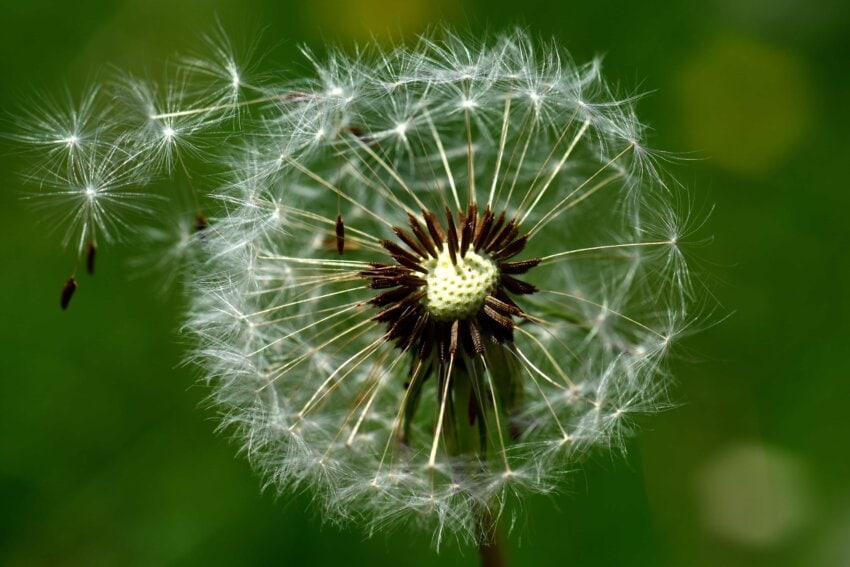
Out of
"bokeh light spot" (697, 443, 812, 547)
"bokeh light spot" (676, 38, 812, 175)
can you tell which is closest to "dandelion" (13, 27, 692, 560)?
"bokeh light spot" (697, 443, 812, 547)

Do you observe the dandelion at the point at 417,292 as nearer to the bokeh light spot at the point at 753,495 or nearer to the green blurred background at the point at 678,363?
the green blurred background at the point at 678,363

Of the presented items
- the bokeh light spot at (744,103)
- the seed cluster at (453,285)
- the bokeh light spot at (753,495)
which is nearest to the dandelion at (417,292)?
the seed cluster at (453,285)

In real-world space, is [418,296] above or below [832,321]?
below

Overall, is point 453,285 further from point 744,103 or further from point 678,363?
point 744,103

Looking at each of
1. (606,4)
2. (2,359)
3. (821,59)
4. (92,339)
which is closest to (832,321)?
(821,59)

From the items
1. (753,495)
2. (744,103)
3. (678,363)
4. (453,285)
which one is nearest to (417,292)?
(453,285)

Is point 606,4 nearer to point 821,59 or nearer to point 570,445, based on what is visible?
point 821,59
